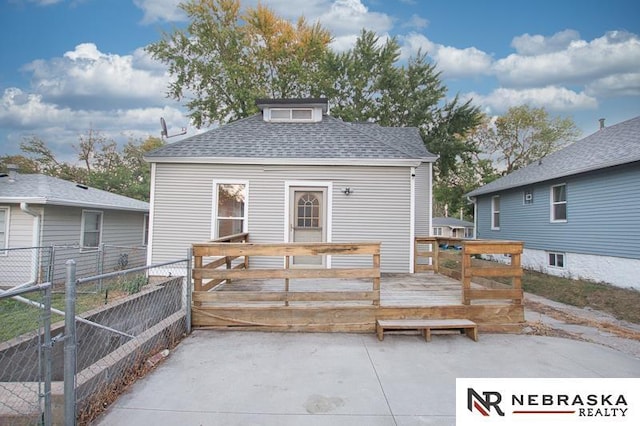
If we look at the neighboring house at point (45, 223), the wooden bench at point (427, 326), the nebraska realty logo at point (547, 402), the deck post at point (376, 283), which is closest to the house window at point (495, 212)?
the wooden bench at point (427, 326)

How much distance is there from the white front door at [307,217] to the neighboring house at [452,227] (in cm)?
2661

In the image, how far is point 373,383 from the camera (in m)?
2.94

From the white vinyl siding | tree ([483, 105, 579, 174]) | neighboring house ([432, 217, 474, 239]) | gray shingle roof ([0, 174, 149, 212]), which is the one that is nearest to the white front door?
the white vinyl siding

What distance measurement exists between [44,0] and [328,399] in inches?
760

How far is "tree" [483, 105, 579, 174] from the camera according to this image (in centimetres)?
2497

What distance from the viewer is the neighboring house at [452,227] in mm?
32094

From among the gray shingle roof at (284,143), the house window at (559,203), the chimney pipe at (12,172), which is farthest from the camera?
the house window at (559,203)

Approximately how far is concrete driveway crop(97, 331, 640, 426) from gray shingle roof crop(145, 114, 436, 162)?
4.69 metres

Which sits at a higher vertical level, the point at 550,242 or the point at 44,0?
the point at 44,0

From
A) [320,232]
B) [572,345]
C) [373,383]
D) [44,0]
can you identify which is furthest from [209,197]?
[44,0]

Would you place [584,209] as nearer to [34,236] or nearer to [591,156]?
[591,156]

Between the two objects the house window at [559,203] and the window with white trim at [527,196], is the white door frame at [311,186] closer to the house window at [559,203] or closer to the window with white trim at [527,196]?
the house window at [559,203]

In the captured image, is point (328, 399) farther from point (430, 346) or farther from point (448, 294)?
point (448, 294)

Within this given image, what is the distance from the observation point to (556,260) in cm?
1102
